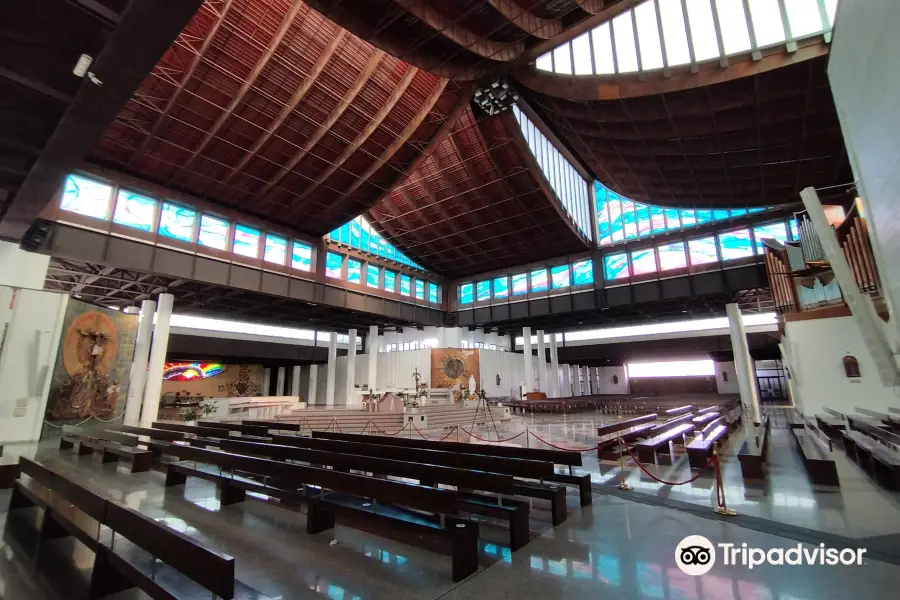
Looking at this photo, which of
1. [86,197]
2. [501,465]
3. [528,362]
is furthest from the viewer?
[528,362]

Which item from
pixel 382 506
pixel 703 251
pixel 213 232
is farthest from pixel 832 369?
pixel 213 232

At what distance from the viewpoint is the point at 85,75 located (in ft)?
20.3

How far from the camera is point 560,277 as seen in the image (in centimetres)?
3225

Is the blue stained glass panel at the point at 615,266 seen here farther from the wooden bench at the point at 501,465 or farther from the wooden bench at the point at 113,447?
the wooden bench at the point at 113,447

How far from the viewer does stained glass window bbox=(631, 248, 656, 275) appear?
2786 centimetres

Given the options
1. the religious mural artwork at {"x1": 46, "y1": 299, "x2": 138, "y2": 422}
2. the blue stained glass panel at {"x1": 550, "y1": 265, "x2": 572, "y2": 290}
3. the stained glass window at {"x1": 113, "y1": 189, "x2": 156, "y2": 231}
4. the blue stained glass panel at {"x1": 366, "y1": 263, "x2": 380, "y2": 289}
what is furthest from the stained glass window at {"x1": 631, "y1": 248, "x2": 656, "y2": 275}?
the stained glass window at {"x1": 113, "y1": 189, "x2": 156, "y2": 231}

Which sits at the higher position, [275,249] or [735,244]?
[275,249]

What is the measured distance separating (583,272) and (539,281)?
3.73 metres

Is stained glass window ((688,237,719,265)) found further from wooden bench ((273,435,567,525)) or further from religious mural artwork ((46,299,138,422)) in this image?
religious mural artwork ((46,299,138,422))

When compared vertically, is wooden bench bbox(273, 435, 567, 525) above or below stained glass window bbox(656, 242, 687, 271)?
below

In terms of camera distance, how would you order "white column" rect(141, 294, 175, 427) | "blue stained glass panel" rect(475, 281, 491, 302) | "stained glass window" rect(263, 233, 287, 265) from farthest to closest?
1. "blue stained glass panel" rect(475, 281, 491, 302)
2. "stained glass window" rect(263, 233, 287, 265)
3. "white column" rect(141, 294, 175, 427)

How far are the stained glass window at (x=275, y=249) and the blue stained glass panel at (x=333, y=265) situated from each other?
3.09 meters

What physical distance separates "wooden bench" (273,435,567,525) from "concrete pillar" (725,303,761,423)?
Answer: 21.0 m

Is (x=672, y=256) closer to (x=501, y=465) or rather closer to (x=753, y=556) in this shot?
(x=501, y=465)
